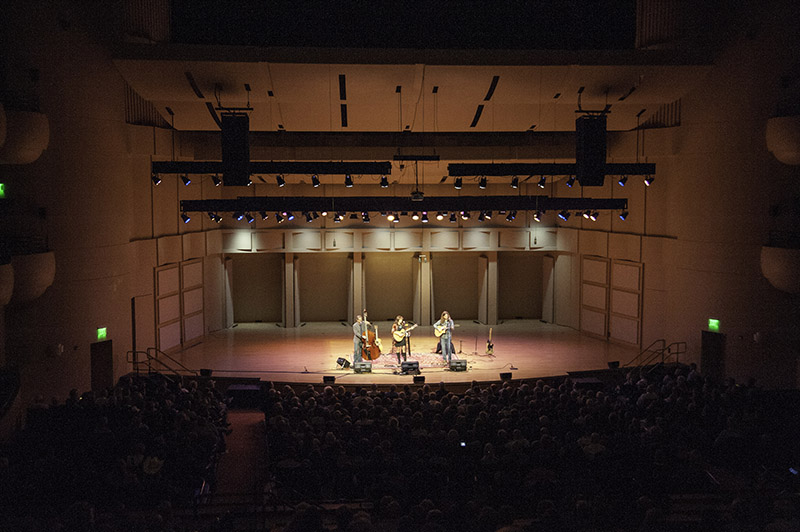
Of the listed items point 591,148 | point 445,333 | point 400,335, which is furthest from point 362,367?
point 591,148

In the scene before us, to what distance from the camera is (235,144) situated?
35.3 ft

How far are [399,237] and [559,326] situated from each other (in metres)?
5.90


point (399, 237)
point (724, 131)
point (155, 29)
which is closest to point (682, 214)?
point (724, 131)

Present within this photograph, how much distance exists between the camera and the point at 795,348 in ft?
44.3

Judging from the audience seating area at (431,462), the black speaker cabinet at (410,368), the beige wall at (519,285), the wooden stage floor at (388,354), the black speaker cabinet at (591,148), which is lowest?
the wooden stage floor at (388,354)

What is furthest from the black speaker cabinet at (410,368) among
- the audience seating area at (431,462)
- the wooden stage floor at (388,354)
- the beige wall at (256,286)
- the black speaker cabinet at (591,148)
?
the beige wall at (256,286)

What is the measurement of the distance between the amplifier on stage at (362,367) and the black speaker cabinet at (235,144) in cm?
583

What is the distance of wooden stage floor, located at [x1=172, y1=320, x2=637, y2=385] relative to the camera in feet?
49.2

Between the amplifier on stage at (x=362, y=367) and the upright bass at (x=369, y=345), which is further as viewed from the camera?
the upright bass at (x=369, y=345)

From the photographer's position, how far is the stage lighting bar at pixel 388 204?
567 inches

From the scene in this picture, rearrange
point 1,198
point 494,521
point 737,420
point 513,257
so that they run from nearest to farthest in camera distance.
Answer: point 494,521 < point 737,420 < point 1,198 < point 513,257

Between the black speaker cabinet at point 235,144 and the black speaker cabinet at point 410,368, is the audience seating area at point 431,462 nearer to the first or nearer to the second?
the black speaker cabinet at point 410,368

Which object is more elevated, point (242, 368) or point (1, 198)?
point (1, 198)

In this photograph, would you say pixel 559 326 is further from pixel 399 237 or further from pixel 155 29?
pixel 155 29
